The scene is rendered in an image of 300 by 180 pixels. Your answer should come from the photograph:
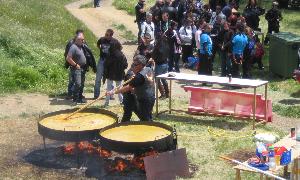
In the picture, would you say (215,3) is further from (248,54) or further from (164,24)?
(248,54)

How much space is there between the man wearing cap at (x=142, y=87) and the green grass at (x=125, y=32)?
13.6 m

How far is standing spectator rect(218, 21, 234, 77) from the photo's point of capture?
772 inches

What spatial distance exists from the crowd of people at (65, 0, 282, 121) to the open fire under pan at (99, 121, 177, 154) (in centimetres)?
83

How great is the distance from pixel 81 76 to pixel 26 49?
4.28m

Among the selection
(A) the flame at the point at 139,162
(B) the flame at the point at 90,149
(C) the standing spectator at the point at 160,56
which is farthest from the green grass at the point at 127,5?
(A) the flame at the point at 139,162

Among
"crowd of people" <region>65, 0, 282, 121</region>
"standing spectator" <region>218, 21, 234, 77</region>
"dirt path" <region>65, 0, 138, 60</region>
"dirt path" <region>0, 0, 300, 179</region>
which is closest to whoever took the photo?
"dirt path" <region>0, 0, 300, 179</region>

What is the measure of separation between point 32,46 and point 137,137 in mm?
10463

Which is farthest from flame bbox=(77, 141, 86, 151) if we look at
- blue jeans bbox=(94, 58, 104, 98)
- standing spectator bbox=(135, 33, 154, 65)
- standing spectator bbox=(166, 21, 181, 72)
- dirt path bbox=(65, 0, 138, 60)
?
dirt path bbox=(65, 0, 138, 60)

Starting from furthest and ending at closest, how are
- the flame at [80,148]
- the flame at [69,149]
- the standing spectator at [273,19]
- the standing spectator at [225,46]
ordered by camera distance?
the standing spectator at [273,19], the standing spectator at [225,46], the flame at [69,149], the flame at [80,148]

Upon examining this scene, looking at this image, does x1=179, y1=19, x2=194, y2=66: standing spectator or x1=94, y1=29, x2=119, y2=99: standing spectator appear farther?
x1=179, y1=19, x2=194, y2=66: standing spectator

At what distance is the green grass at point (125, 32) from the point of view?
27638 millimetres

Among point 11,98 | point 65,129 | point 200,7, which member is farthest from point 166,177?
point 200,7

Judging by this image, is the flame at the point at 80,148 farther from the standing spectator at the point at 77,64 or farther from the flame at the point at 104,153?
the standing spectator at the point at 77,64

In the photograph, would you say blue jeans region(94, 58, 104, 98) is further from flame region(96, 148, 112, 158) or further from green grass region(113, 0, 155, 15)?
green grass region(113, 0, 155, 15)
